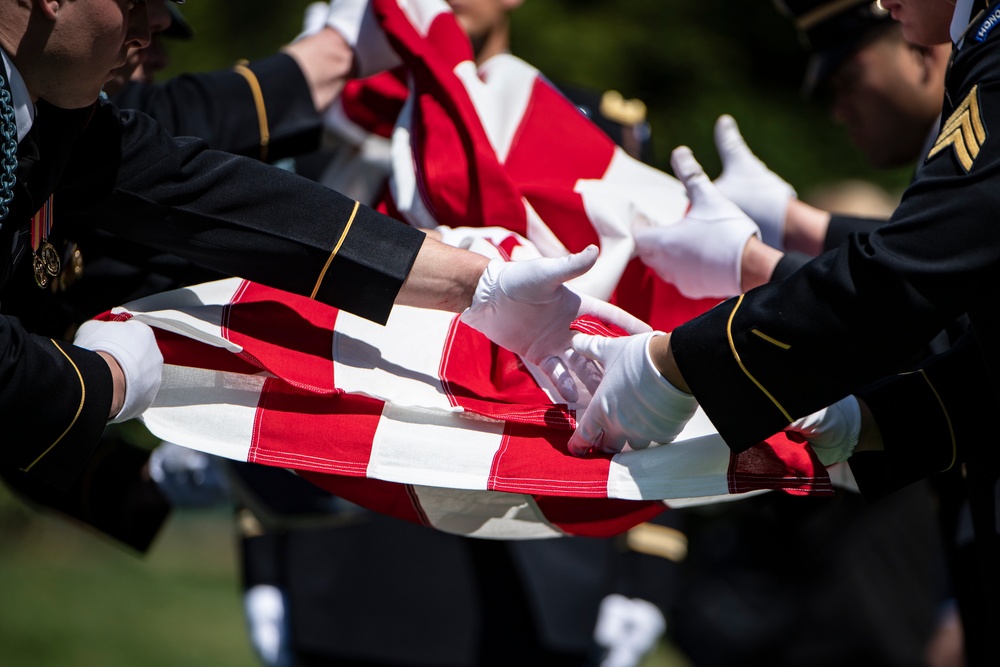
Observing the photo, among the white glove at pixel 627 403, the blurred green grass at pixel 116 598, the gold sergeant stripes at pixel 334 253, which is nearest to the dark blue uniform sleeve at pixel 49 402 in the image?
the gold sergeant stripes at pixel 334 253

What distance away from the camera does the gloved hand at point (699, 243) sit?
172 centimetres

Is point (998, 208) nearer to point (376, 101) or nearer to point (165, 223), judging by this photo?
point (165, 223)

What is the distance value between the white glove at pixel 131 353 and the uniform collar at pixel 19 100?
0.26 meters

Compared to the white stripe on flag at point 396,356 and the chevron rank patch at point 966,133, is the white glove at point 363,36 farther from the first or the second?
the chevron rank patch at point 966,133

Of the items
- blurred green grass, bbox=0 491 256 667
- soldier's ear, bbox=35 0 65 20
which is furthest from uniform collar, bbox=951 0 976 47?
blurred green grass, bbox=0 491 256 667

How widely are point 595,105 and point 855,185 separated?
1.22 m

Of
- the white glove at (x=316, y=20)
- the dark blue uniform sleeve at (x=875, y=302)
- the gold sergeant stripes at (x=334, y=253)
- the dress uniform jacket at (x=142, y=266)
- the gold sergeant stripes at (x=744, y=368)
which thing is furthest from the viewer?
the white glove at (x=316, y=20)

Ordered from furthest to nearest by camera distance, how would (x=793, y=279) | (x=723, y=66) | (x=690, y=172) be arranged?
1. (x=723, y=66)
2. (x=690, y=172)
3. (x=793, y=279)

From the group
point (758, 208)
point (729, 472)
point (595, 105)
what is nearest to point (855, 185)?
point (595, 105)

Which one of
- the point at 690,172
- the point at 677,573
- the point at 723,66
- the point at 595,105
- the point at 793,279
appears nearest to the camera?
the point at 793,279

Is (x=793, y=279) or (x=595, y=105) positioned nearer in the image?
(x=793, y=279)

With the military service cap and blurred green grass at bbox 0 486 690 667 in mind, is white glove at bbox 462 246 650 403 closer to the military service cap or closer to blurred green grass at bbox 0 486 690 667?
the military service cap

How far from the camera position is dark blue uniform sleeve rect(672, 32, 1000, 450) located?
121 centimetres

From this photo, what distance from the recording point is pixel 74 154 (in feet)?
4.81
